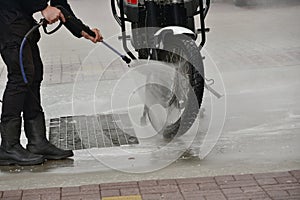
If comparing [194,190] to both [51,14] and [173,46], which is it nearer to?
[173,46]

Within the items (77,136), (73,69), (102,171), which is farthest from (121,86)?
(73,69)

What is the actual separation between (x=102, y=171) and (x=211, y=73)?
3940 millimetres

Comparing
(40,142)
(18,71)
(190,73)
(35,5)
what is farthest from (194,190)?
(35,5)

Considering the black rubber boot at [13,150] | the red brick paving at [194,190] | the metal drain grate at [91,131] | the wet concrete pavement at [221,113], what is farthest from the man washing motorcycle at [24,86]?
the red brick paving at [194,190]

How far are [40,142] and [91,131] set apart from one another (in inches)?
31.8

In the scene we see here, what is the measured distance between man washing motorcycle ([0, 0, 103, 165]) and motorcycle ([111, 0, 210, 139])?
26.6 inches

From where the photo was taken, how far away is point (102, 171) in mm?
5773

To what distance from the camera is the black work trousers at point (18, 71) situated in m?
5.88

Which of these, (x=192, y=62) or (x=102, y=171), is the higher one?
(x=192, y=62)

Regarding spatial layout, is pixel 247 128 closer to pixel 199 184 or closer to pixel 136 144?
pixel 136 144

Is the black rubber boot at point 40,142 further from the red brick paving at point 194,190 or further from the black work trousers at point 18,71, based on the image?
the red brick paving at point 194,190

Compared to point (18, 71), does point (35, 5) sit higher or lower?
higher

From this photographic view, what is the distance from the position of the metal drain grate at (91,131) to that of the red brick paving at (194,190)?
3.82ft

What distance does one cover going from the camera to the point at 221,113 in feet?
24.3
